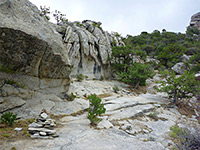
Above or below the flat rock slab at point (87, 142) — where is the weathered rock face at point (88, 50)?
above

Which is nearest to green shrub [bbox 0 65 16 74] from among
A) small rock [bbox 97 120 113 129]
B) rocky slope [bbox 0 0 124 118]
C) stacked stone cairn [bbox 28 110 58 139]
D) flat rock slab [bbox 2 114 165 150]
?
rocky slope [bbox 0 0 124 118]

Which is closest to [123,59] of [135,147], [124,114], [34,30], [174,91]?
[174,91]

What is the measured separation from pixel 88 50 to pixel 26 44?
15.4 m

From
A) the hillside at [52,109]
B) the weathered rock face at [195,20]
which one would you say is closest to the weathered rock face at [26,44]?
the hillside at [52,109]

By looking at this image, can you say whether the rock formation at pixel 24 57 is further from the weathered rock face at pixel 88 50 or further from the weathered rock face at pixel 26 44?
the weathered rock face at pixel 88 50

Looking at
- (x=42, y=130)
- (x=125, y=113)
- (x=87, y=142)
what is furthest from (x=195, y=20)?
(x=42, y=130)

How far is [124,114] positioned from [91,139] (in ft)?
16.8

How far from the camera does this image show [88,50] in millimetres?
22828

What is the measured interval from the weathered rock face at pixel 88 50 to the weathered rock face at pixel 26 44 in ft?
33.8

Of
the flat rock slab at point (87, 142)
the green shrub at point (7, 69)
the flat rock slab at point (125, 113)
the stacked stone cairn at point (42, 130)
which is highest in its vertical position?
the green shrub at point (7, 69)

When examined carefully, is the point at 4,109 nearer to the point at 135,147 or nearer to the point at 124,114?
the point at 135,147

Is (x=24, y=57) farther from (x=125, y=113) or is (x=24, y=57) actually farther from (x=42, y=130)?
(x=125, y=113)

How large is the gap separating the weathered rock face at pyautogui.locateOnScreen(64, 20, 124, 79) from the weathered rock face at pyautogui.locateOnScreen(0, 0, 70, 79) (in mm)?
10315

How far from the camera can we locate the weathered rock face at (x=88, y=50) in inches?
826
